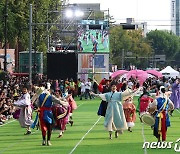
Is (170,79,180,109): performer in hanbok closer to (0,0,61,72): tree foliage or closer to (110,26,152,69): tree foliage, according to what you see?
(0,0,61,72): tree foliage

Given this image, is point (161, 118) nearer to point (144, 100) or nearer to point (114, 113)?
point (114, 113)

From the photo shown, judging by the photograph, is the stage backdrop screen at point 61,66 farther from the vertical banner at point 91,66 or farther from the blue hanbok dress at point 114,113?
the blue hanbok dress at point 114,113

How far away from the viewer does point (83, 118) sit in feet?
122

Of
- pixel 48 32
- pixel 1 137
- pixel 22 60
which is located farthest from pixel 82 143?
pixel 48 32

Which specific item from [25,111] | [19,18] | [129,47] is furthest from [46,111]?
[129,47]

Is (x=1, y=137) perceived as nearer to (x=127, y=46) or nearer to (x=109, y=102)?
(x=109, y=102)

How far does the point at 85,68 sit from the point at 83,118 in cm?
3294

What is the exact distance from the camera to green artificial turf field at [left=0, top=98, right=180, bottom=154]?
21.4m

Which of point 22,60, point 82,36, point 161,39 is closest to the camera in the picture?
point 22,60

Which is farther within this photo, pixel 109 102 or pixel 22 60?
pixel 22 60

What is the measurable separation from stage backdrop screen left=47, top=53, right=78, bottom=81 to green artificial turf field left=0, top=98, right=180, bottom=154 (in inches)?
1416

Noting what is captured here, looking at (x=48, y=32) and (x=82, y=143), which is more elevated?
(x=48, y=32)

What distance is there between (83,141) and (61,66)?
44719 mm

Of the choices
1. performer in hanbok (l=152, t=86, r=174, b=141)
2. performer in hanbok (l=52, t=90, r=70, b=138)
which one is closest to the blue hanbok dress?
performer in hanbok (l=52, t=90, r=70, b=138)
